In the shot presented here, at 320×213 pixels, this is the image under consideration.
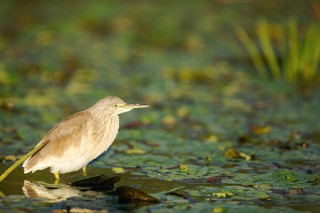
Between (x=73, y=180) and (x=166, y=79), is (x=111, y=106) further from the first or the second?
(x=166, y=79)

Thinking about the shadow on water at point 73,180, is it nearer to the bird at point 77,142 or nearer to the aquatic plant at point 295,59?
the bird at point 77,142

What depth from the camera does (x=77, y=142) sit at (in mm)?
7066

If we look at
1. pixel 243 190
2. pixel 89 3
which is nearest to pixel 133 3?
pixel 89 3

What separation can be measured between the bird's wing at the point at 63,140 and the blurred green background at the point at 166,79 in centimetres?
49

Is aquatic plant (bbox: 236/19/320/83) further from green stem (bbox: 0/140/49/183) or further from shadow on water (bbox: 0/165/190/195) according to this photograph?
green stem (bbox: 0/140/49/183)

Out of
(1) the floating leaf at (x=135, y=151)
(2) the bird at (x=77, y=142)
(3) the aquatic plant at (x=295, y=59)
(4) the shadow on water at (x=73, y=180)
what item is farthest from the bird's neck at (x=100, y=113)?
(3) the aquatic plant at (x=295, y=59)

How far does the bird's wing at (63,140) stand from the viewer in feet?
23.0

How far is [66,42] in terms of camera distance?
14.7 meters

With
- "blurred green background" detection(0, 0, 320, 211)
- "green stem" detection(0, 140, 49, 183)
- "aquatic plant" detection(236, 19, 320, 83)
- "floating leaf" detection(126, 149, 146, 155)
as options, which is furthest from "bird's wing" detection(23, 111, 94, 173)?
"aquatic plant" detection(236, 19, 320, 83)

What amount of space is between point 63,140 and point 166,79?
5.28 metres

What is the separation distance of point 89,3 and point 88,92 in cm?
801

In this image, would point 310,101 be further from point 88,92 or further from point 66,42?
point 66,42

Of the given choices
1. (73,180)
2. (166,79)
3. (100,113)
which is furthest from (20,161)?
(166,79)

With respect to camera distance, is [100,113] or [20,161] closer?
[20,161]
